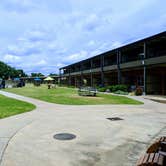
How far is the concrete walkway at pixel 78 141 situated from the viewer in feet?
16.6

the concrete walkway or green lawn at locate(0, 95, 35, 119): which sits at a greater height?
green lawn at locate(0, 95, 35, 119)

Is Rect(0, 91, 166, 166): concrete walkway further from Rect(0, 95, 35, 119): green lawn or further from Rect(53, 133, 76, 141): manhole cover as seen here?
Rect(0, 95, 35, 119): green lawn

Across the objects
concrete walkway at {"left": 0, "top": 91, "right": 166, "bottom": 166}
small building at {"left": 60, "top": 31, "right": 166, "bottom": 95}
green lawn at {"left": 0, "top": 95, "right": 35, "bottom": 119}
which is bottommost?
concrete walkway at {"left": 0, "top": 91, "right": 166, "bottom": 166}

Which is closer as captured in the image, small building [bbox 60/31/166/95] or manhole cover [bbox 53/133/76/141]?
manhole cover [bbox 53/133/76/141]

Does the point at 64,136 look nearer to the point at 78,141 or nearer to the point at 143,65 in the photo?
the point at 78,141

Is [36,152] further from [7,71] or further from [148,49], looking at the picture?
[7,71]

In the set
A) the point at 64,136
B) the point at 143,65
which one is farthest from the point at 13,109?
the point at 143,65

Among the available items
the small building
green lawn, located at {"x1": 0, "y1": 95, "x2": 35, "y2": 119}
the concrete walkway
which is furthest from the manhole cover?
the small building

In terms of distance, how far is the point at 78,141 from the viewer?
21.8 feet

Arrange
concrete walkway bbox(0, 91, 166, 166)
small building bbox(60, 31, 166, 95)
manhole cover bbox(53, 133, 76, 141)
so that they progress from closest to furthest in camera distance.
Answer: concrete walkway bbox(0, 91, 166, 166) → manhole cover bbox(53, 133, 76, 141) → small building bbox(60, 31, 166, 95)

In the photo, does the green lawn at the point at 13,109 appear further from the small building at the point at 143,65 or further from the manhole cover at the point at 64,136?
the small building at the point at 143,65

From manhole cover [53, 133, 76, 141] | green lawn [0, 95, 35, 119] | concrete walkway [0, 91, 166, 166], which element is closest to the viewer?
concrete walkway [0, 91, 166, 166]

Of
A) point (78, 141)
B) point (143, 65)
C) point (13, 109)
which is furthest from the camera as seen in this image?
point (143, 65)

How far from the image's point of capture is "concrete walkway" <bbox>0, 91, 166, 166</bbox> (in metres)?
5.07
